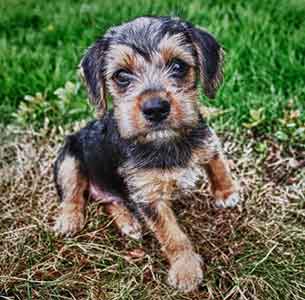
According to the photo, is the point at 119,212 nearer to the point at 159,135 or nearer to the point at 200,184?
the point at 200,184

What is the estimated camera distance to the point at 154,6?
6.95m

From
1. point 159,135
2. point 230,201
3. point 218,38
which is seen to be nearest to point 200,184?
point 230,201

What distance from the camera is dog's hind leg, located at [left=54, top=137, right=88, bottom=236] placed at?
4.54 meters

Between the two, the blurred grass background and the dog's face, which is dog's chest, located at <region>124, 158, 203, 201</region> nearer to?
the dog's face

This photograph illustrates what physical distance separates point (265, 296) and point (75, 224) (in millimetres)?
1489

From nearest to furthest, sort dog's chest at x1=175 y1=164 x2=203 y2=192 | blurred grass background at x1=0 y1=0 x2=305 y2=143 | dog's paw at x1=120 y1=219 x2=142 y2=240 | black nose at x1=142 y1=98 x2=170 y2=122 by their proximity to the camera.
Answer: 1. black nose at x1=142 y1=98 x2=170 y2=122
2. dog's chest at x1=175 y1=164 x2=203 y2=192
3. dog's paw at x1=120 y1=219 x2=142 y2=240
4. blurred grass background at x1=0 y1=0 x2=305 y2=143

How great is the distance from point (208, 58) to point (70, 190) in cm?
149

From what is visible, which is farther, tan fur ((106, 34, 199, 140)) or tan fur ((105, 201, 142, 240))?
tan fur ((105, 201, 142, 240))

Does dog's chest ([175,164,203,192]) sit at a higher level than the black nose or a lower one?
lower

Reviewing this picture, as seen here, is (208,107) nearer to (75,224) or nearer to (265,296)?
(75,224)

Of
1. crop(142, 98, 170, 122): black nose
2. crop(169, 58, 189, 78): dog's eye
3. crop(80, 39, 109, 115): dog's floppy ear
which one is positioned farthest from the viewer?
crop(80, 39, 109, 115): dog's floppy ear

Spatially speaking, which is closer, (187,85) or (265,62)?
(187,85)

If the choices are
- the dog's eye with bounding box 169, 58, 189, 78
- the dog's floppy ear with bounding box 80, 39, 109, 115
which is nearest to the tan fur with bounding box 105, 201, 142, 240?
the dog's floppy ear with bounding box 80, 39, 109, 115

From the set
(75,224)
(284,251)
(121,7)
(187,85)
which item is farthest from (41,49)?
(284,251)
